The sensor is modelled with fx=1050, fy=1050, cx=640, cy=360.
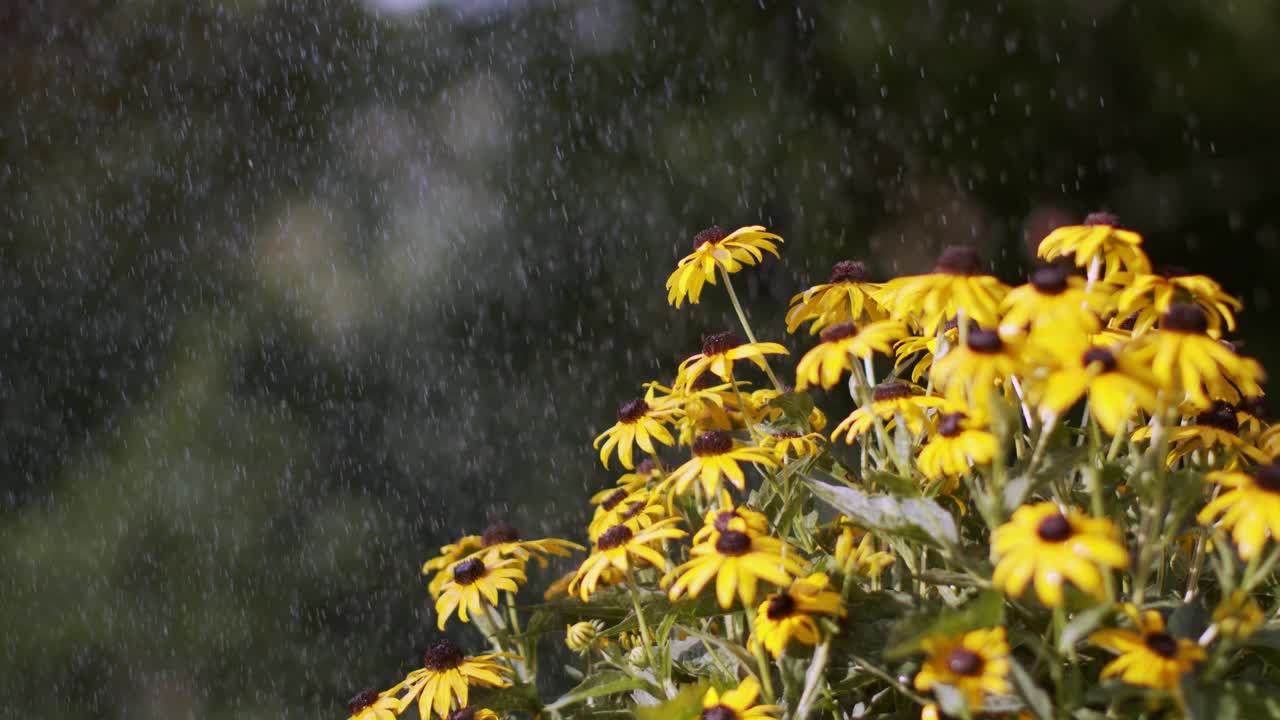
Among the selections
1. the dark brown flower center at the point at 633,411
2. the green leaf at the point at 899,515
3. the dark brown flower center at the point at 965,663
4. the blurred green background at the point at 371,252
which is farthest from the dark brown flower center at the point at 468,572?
the blurred green background at the point at 371,252

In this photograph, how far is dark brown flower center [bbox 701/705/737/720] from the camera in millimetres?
699

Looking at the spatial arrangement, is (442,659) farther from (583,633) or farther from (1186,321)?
(1186,321)

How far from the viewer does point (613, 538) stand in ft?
2.83

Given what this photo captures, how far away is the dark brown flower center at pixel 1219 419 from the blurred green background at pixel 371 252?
4.77 ft

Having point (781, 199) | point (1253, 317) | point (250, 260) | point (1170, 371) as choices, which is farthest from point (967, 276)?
point (250, 260)

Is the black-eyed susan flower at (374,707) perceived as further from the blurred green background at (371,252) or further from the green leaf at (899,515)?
the blurred green background at (371,252)

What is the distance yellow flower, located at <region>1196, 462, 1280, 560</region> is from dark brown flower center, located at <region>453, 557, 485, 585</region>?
644mm

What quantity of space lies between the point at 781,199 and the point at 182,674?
6.22 ft

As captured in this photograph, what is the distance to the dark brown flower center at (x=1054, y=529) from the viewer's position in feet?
1.96

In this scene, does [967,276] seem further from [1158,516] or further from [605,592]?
[605,592]

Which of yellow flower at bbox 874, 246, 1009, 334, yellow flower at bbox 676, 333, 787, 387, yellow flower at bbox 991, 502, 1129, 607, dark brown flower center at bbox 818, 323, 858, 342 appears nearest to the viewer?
yellow flower at bbox 991, 502, 1129, 607

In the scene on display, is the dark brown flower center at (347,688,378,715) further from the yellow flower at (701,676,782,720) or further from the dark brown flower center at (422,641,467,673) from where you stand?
the yellow flower at (701,676,782,720)

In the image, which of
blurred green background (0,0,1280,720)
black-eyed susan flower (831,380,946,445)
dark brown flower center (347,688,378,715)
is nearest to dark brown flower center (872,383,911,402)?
black-eyed susan flower (831,380,946,445)

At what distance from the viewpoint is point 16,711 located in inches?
103
